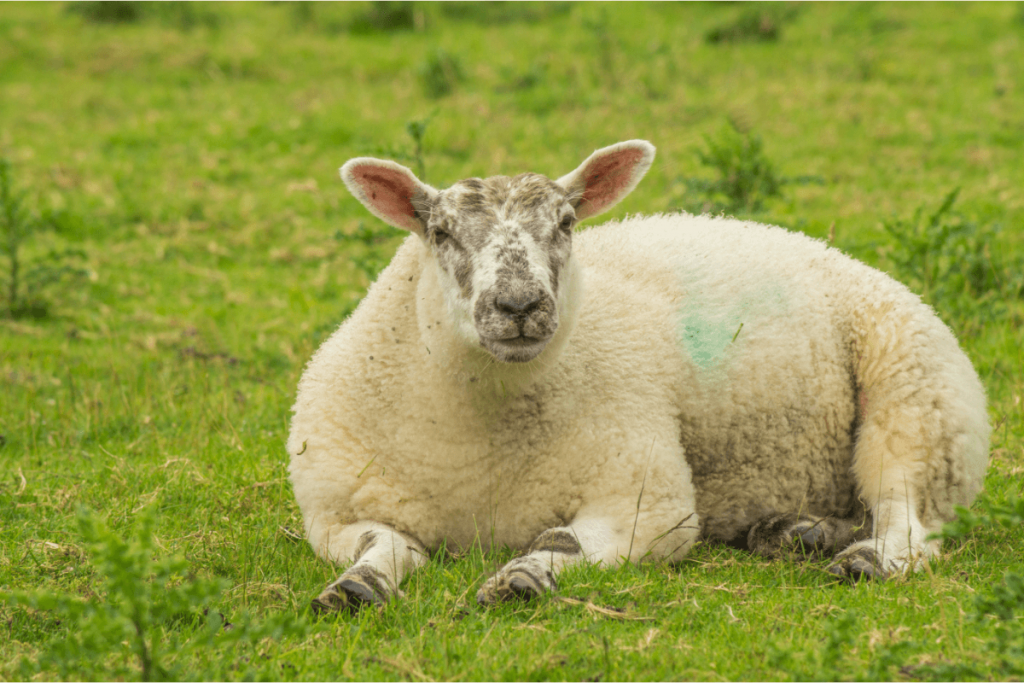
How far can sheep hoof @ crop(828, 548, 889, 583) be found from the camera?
13.7ft

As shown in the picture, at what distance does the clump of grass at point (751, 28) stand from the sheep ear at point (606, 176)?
41.5ft

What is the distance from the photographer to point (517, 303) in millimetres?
4086

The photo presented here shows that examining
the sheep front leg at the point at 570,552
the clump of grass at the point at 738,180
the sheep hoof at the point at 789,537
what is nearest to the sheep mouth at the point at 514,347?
the sheep front leg at the point at 570,552

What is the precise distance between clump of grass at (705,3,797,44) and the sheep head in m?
12.8

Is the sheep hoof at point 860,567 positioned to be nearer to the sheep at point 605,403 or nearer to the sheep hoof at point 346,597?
the sheep at point 605,403

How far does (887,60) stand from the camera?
602 inches

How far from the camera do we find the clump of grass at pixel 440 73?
14.2 m

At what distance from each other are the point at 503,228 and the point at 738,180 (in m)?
4.73

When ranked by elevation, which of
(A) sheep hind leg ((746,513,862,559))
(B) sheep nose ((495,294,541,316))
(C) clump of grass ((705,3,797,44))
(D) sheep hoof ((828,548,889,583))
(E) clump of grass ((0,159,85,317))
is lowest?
(A) sheep hind leg ((746,513,862,559))

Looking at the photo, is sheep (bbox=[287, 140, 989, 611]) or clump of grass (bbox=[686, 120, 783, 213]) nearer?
sheep (bbox=[287, 140, 989, 611])

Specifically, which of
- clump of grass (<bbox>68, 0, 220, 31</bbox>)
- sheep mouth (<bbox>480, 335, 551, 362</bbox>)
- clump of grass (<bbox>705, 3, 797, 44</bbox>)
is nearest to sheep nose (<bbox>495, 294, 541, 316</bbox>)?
sheep mouth (<bbox>480, 335, 551, 362</bbox>)

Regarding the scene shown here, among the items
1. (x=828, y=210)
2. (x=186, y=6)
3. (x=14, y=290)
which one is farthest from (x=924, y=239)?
(x=186, y=6)

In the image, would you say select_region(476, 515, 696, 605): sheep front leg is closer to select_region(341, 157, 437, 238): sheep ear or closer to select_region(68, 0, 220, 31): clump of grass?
select_region(341, 157, 437, 238): sheep ear

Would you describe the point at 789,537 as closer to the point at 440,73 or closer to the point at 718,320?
the point at 718,320
